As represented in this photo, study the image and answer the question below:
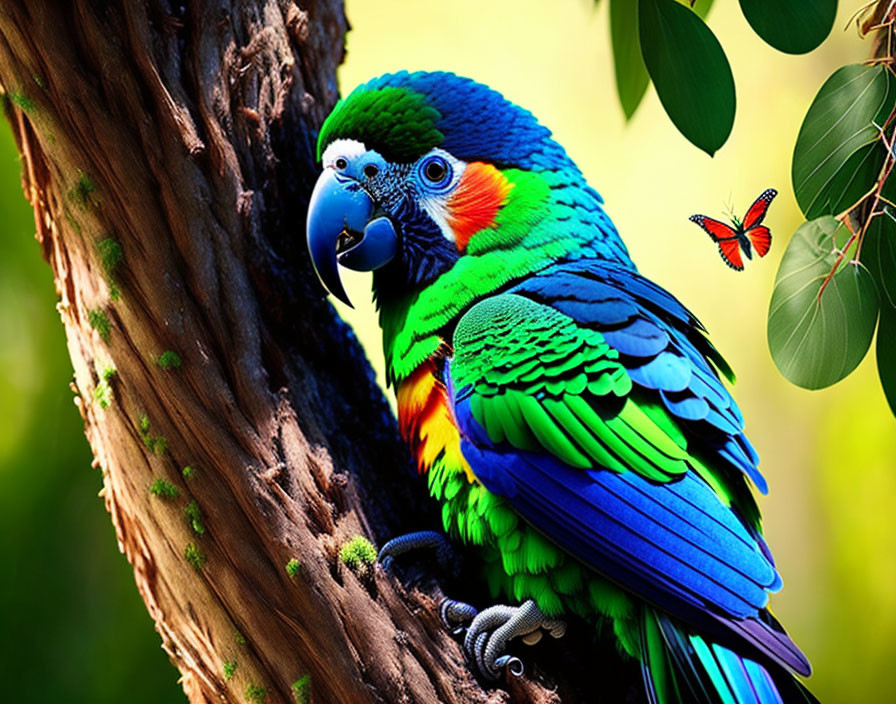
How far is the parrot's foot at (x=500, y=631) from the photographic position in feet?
3.33

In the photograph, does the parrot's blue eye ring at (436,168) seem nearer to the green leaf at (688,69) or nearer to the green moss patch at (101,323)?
the green leaf at (688,69)

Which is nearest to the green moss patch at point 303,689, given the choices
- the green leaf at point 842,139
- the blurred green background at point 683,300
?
the green leaf at point 842,139

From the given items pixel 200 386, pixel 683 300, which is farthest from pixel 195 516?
pixel 683 300

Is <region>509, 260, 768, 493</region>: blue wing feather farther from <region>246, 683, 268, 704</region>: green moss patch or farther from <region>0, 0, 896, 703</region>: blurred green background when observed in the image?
<region>0, 0, 896, 703</region>: blurred green background

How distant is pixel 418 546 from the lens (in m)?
1.10

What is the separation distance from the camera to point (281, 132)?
122 centimetres

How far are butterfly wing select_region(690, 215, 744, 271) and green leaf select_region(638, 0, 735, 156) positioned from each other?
0.10 meters

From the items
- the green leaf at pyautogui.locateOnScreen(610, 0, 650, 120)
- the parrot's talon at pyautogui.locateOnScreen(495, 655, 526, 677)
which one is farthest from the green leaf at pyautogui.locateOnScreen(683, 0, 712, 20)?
the parrot's talon at pyautogui.locateOnScreen(495, 655, 526, 677)

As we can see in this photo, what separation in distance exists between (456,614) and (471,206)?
0.55 m

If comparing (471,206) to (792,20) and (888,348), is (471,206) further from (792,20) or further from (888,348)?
(888,348)

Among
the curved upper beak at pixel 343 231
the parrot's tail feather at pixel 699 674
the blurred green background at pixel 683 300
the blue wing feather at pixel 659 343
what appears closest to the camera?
the parrot's tail feather at pixel 699 674

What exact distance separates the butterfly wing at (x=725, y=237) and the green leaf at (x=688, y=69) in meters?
0.10

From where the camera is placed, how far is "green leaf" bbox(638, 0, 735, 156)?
0.97m

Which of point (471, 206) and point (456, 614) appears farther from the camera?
point (471, 206)
